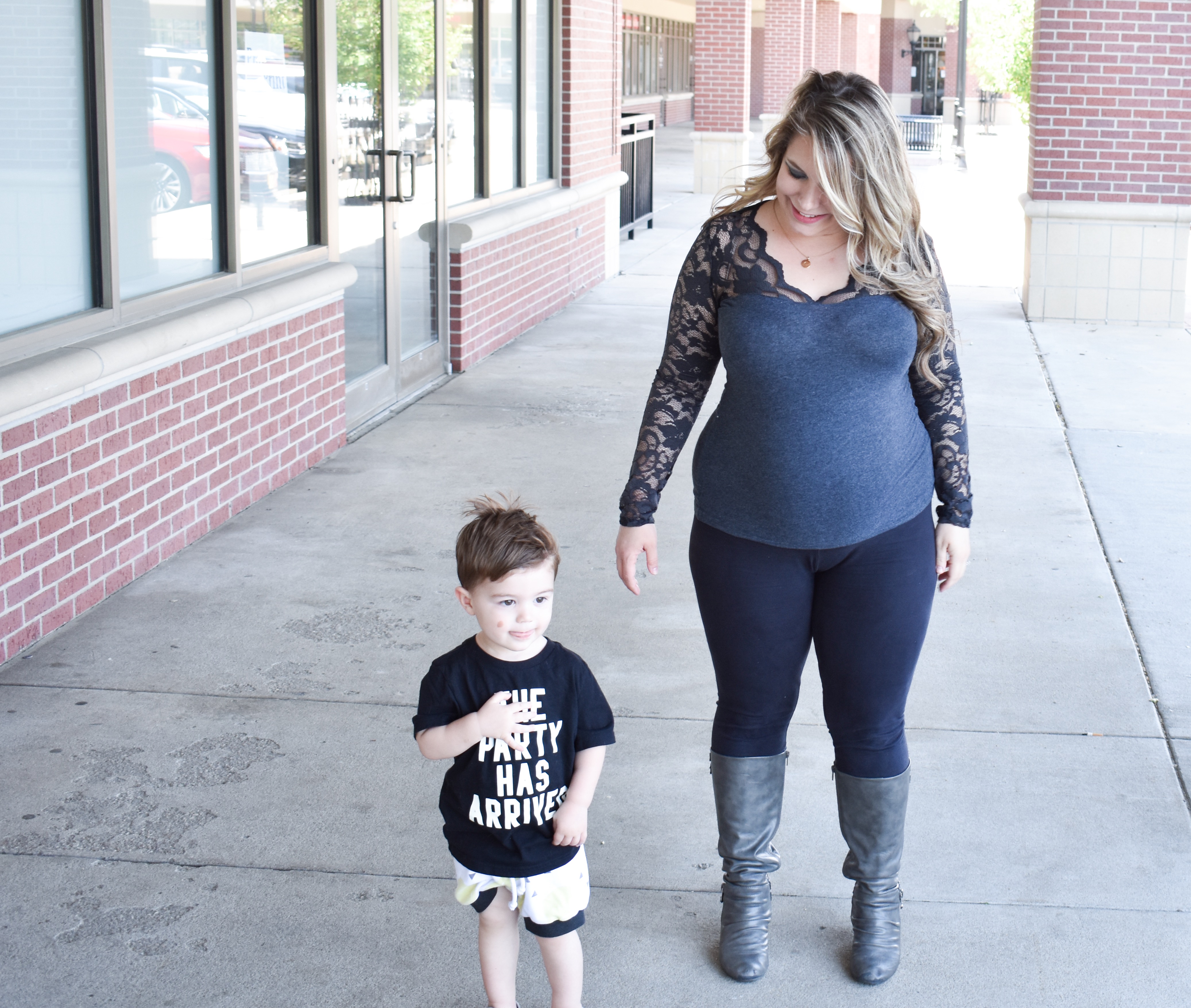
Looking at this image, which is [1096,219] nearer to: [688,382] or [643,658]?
[643,658]

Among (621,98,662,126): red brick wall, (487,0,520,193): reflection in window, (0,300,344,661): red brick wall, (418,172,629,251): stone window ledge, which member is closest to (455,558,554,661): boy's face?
(0,300,344,661): red brick wall

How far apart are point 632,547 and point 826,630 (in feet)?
1.24

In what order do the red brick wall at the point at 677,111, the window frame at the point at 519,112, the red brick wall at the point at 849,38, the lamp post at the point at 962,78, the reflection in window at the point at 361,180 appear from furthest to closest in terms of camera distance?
1. the red brick wall at the point at 849,38
2. the red brick wall at the point at 677,111
3. the lamp post at the point at 962,78
4. the window frame at the point at 519,112
5. the reflection in window at the point at 361,180

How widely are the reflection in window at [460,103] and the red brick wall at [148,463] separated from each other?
91.6 inches

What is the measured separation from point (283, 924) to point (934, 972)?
1269mm

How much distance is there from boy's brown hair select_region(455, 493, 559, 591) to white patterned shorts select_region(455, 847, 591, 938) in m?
0.49

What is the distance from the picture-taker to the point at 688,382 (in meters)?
2.73

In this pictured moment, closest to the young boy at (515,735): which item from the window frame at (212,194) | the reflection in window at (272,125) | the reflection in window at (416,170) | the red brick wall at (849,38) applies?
the window frame at (212,194)

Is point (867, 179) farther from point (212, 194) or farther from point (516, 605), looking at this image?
point (212, 194)

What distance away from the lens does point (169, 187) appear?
5.28 m

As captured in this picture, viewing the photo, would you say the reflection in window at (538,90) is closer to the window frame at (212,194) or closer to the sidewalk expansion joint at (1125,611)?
the window frame at (212,194)

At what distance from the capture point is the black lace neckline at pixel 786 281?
8.10ft

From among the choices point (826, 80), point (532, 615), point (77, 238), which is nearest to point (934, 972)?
point (532, 615)

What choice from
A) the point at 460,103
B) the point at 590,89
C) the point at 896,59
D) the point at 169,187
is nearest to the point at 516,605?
the point at 169,187
